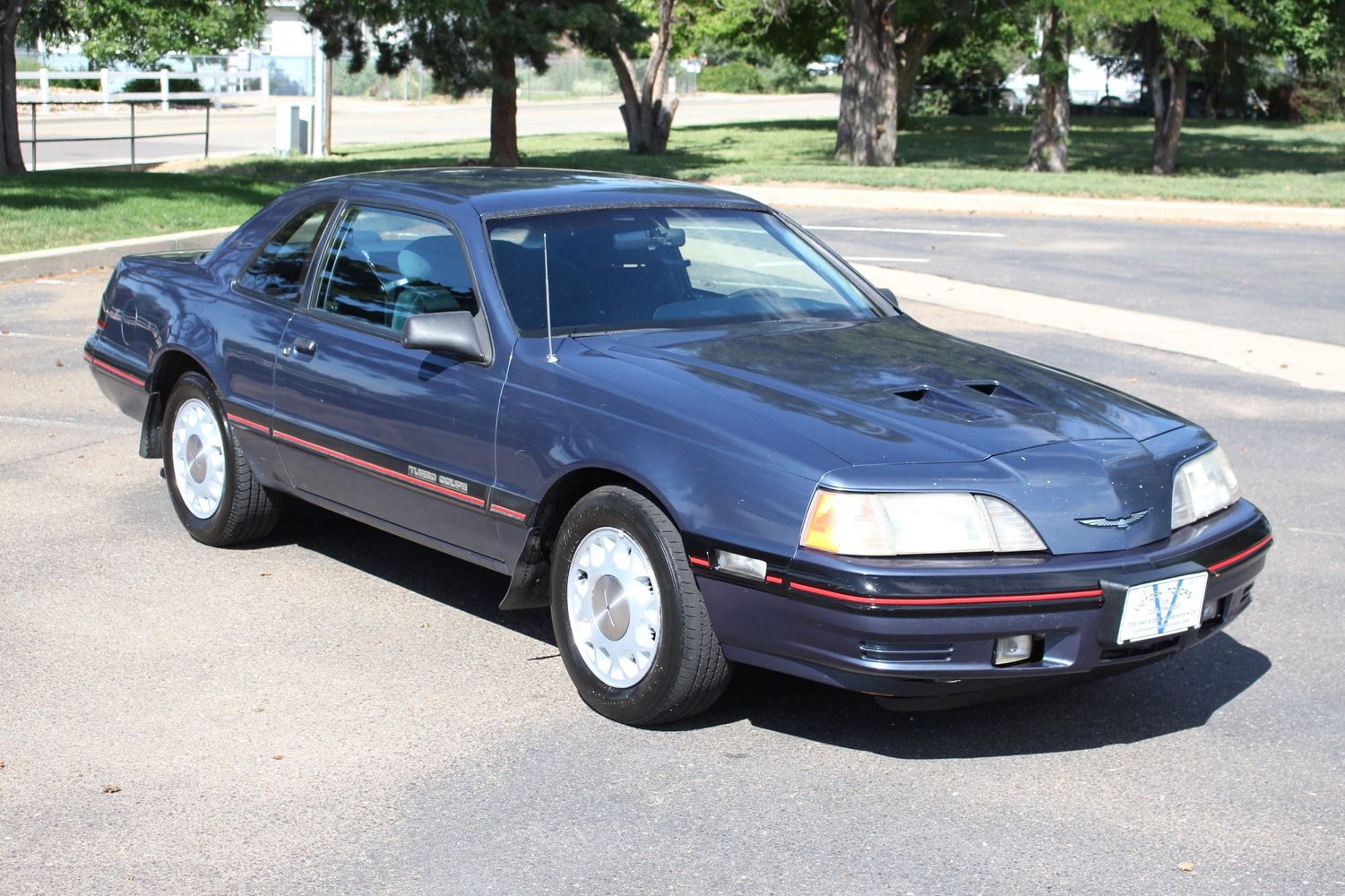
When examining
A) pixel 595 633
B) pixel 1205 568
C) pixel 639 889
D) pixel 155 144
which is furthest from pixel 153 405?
pixel 155 144

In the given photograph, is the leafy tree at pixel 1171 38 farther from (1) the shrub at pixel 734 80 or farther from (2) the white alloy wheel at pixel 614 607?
(1) the shrub at pixel 734 80

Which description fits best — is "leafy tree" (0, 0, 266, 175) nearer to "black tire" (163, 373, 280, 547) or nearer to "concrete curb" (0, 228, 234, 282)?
"concrete curb" (0, 228, 234, 282)

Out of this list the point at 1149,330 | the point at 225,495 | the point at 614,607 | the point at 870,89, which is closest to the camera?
the point at 614,607

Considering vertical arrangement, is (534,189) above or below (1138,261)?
above

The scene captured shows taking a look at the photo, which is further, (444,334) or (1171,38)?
(1171,38)

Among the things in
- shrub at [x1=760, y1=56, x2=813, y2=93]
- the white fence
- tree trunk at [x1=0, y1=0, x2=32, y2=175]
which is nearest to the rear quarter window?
tree trunk at [x1=0, y1=0, x2=32, y2=175]

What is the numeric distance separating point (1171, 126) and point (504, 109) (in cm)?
1320

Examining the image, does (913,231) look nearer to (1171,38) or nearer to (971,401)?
(1171,38)

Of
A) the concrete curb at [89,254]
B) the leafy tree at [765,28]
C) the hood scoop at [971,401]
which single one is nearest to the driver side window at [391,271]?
the hood scoop at [971,401]

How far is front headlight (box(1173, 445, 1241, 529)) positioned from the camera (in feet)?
15.1

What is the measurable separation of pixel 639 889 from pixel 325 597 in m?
2.59

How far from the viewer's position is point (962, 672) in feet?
13.6

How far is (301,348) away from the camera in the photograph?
228 inches

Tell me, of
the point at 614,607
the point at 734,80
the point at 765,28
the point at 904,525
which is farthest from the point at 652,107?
the point at 734,80
